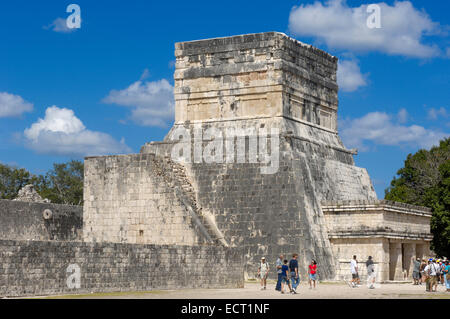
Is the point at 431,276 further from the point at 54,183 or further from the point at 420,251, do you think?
the point at 54,183

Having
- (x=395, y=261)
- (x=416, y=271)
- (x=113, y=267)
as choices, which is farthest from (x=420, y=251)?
(x=113, y=267)

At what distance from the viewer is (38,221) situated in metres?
31.3

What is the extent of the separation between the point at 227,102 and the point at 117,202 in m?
5.51

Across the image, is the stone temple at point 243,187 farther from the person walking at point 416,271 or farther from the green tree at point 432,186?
the green tree at point 432,186

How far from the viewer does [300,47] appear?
29609 mm

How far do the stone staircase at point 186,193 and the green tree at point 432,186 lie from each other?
1338 cm

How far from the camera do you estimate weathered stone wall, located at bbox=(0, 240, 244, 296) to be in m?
17.8

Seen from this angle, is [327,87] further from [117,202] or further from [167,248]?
[167,248]

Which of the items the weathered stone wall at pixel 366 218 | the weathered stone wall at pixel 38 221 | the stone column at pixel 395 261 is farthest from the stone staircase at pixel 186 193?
the weathered stone wall at pixel 38 221

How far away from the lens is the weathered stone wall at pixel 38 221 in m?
29.9

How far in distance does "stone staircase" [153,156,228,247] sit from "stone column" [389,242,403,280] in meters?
5.96

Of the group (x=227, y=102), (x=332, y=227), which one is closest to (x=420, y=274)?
(x=332, y=227)

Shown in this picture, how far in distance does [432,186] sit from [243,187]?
15138mm

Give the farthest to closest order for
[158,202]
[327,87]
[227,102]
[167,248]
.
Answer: [327,87] < [227,102] < [158,202] < [167,248]
